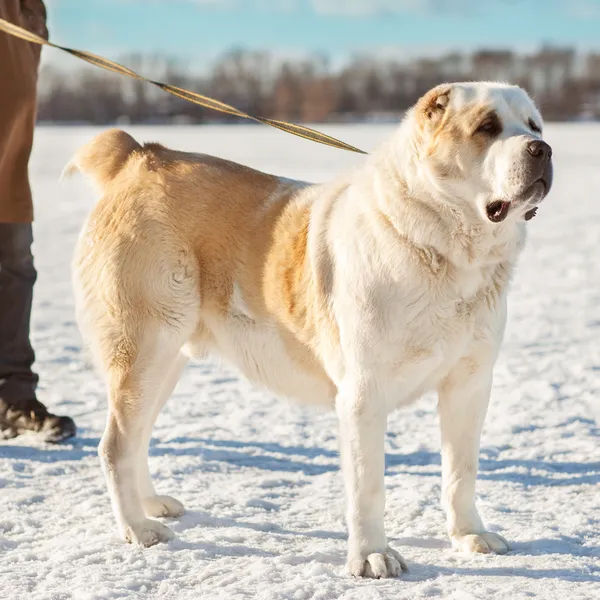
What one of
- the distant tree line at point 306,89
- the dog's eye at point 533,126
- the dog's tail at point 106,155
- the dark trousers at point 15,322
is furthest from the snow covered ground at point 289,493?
the distant tree line at point 306,89

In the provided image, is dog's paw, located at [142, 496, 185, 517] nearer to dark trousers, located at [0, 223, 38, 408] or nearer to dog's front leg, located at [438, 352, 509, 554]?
dog's front leg, located at [438, 352, 509, 554]

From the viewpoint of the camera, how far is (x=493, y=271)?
2.99m

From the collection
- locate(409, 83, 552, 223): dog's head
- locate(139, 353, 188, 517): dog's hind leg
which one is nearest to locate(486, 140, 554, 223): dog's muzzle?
locate(409, 83, 552, 223): dog's head

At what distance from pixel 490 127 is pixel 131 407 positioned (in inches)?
67.2

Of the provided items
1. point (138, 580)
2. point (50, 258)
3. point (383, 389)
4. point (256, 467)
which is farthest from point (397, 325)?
point (50, 258)

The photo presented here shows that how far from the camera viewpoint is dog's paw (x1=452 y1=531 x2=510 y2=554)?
3.16 meters

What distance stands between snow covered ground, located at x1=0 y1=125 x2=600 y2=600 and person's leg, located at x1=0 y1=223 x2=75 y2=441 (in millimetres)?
171

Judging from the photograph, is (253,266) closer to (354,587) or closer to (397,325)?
(397,325)

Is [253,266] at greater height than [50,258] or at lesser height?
greater

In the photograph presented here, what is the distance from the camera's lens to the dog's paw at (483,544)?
3158mm

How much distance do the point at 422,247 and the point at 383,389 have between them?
A: 0.50 meters

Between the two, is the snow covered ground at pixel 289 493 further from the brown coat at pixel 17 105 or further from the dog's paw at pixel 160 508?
the brown coat at pixel 17 105

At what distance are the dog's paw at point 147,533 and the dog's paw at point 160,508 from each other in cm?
22

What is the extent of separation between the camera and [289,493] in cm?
385
